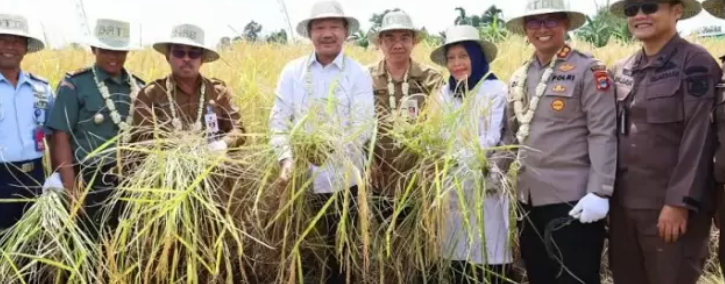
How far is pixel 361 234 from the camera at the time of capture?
283 centimetres

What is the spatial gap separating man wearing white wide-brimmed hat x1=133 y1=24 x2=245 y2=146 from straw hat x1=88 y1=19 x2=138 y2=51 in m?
0.17

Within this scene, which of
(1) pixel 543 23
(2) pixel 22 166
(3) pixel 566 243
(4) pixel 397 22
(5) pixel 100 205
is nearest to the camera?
(3) pixel 566 243

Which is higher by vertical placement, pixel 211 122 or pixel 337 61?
pixel 337 61

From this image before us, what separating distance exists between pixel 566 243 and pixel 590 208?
0.79 feet

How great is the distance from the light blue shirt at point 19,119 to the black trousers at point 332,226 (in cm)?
157

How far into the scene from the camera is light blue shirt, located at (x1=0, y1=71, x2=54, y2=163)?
3.29 m

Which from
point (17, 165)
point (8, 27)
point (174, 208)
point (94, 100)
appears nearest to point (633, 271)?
point (174, 208)

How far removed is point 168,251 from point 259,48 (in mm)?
5105

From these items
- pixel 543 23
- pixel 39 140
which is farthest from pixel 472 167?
pixel 39 140

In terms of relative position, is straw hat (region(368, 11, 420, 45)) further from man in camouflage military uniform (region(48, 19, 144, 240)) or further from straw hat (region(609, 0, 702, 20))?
man in camouflage military uniform (region(48, 19, 144, 240))

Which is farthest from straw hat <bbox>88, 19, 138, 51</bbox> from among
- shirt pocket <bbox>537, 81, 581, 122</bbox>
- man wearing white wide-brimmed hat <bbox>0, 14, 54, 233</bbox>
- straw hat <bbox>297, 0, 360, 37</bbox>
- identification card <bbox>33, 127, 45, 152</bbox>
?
shirt pocket <bbox>537, 81, 581, 122</bbox>

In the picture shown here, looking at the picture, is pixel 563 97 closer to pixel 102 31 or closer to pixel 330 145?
pixel 330 145

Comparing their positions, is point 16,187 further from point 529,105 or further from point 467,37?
point 529,105

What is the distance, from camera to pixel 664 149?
2.82 meters
